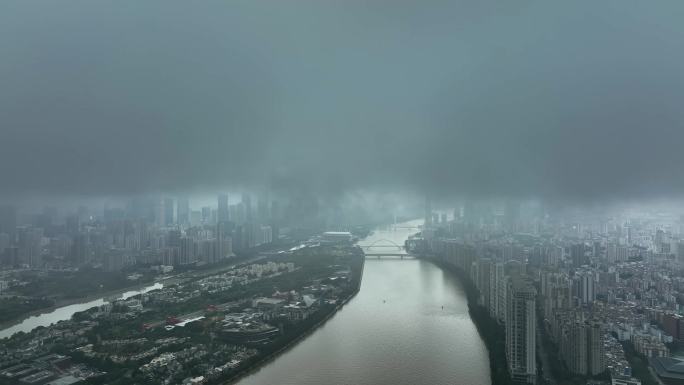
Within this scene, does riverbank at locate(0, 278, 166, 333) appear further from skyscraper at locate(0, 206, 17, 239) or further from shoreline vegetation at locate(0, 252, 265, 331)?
skyscraper at locate(0, 206, 17, 239)

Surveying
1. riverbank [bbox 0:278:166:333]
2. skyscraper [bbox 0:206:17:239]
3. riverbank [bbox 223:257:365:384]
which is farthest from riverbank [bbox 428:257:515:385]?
skyscraper [bbox 0:206:17:239]

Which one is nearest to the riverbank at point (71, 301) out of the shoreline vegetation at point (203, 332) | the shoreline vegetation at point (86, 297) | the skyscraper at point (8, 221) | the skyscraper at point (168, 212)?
the shoreline vegetation at point (86, 297)

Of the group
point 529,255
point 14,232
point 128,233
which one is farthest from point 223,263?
point 529,255

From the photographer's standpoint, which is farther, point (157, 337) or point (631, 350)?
point (157, 337)

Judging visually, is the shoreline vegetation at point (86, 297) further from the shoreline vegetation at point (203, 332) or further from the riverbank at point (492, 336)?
the riverbank at point (492, 336)

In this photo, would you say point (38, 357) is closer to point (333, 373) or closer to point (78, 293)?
point (333, 373)

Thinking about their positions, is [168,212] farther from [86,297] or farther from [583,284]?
[583,284]

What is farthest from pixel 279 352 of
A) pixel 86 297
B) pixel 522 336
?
pixel 86 297
